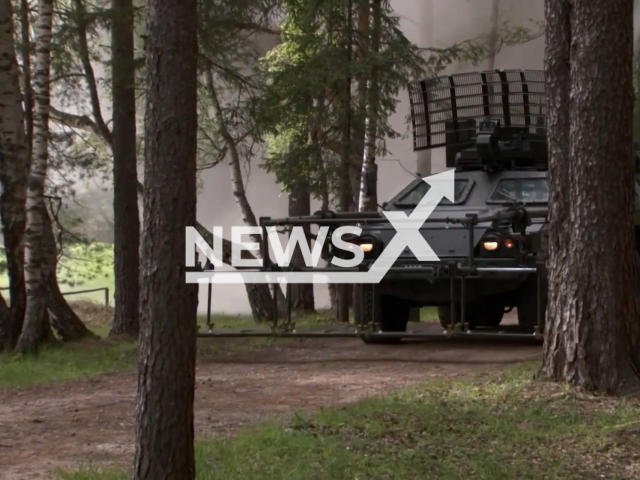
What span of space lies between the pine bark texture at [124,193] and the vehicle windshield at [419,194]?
3.83 meters

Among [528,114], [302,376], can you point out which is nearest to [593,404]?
[302,376]

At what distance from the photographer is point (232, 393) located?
820 centimetres

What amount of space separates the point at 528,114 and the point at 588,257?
5041 millimetres

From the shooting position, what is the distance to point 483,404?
23.8ft

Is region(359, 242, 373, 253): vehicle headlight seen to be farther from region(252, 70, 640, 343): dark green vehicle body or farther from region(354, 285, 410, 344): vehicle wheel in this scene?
region(354, 285, 410, 344): vehicle wheel

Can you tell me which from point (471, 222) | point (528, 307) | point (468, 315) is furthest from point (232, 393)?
point (468, 315)

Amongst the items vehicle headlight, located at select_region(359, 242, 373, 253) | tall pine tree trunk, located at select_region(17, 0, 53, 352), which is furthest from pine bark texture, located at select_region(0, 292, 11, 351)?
vehicle headlight, located at select_region(359, 242, 373, 253)

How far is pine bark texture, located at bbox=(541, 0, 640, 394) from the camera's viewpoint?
7387 mm

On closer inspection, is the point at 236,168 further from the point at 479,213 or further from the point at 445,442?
the point at 445,442

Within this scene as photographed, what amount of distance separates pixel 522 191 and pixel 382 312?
2013 millimetres

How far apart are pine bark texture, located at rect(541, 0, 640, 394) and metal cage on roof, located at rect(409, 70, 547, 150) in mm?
4492

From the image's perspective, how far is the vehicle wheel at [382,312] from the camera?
10328mm

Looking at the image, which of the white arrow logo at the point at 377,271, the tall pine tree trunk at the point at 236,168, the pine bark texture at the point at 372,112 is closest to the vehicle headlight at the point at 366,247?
the white arrow logo at the point at 377,271

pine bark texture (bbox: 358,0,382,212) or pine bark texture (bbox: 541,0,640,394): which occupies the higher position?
pine bark texture (bbox: 358,0,382,212)
